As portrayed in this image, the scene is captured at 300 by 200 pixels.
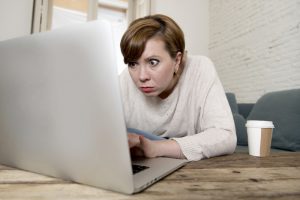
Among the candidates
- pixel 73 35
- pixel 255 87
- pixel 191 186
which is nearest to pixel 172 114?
pixel 191 186

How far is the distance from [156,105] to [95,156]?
2.37ft

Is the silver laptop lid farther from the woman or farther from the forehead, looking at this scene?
the forehead

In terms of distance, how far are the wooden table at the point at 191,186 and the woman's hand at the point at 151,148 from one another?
0.11 m

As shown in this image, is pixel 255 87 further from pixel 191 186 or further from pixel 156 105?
pixel 191 186

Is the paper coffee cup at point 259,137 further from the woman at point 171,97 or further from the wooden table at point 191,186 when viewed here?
the wooden table at point 191,186

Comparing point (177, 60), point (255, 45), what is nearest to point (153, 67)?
point (177, 60)

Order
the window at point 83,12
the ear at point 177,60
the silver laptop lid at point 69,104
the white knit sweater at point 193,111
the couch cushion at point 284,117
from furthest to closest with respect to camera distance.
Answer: the window at point 83,12 < the couch cushion at point 284,117 < the ear at point 177,60 < the white knit sweater at point 193,111 < the silver laptop lid at point 69,104

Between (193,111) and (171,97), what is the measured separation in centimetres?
11

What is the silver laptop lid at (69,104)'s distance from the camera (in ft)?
1.09

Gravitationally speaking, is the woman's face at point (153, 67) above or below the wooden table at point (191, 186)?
above

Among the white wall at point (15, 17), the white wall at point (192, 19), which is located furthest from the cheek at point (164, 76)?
the white wall at point (192, 19)

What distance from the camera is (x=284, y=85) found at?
2438 millimetres

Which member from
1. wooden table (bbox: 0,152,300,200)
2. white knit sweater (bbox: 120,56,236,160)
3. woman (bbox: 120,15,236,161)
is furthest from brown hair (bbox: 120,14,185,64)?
wooden table (bbox: 0,152,300,200)

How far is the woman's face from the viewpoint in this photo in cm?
85
